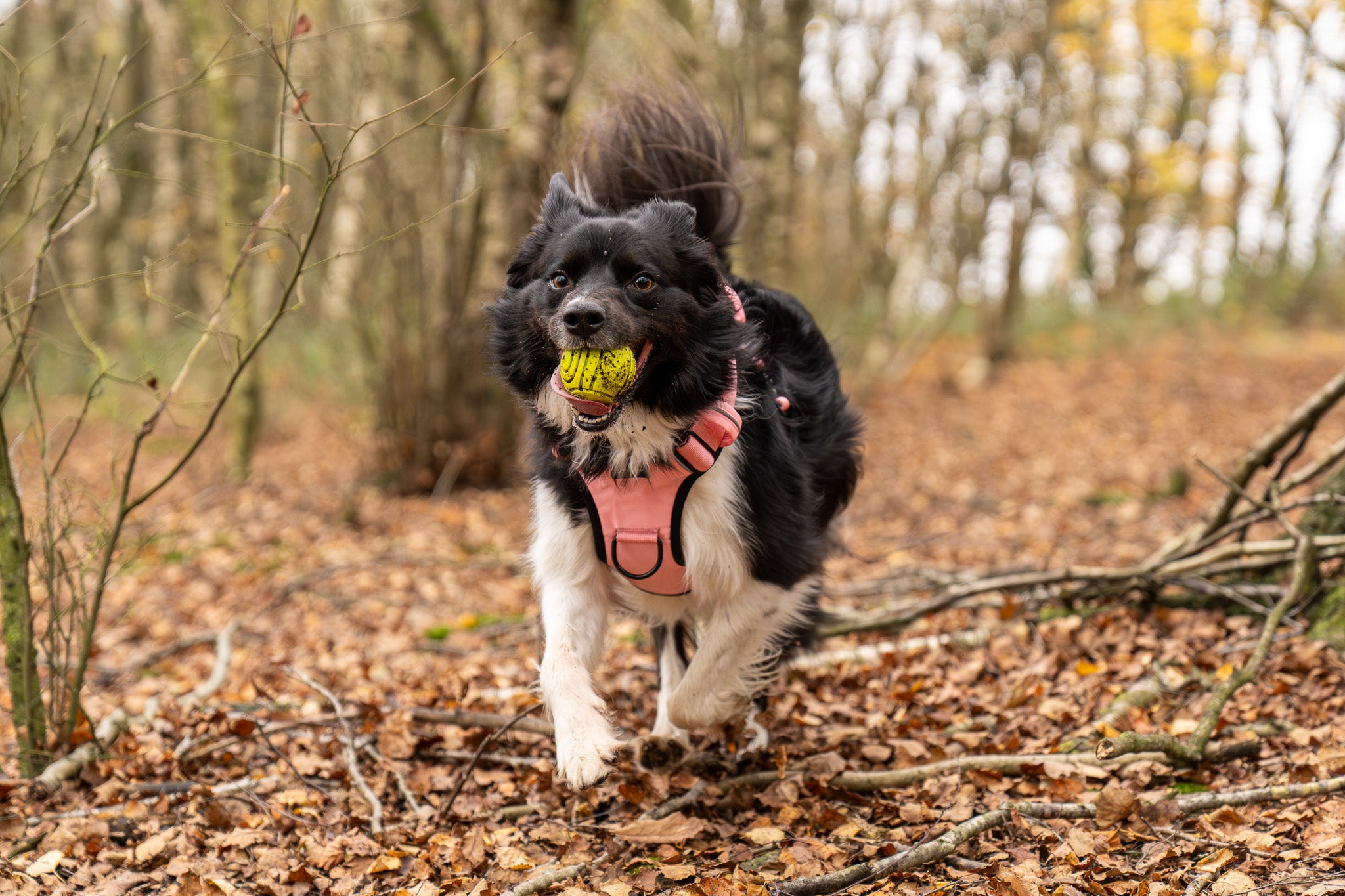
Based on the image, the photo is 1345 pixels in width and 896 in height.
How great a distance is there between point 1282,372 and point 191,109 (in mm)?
19620

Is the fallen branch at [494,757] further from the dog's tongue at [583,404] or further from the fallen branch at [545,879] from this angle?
the dog's tongue at [583,404]

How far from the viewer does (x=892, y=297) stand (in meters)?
19.6

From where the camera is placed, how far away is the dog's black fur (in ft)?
10.8

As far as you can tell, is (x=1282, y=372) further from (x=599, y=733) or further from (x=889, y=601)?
(x=599, y=733)

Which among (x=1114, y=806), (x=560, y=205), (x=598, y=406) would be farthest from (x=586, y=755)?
(x=560, y=205)

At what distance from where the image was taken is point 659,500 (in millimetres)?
A: 3373

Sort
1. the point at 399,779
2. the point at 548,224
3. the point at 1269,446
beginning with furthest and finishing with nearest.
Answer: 1. the point at 1269,446
2. the point at 399,779
3. the point at 548,224

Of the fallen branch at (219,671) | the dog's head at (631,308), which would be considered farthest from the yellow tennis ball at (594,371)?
the fallen branch at (219,671)

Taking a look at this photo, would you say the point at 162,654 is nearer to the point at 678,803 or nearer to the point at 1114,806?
the point at 678,803

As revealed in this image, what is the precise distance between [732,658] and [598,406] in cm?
104

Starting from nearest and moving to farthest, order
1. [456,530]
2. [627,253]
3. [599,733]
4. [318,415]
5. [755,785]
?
1. [599,733]
2. [627,253]
3. [755,785]
4. [456,530]
5. [318,415]

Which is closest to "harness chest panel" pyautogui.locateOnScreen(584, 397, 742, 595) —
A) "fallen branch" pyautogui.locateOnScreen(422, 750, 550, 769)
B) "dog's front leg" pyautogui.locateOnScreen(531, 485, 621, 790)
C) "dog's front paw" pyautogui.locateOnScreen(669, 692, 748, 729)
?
"dog's front leg" pyautogui.locateOnScreen(531, 485, 621, 790)

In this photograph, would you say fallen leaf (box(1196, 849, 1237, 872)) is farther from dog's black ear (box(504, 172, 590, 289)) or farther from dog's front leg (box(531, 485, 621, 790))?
dog's black ear (box(504, 172, 590, 289))

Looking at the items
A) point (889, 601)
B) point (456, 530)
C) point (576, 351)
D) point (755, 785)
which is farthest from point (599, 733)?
point (456, 530)
